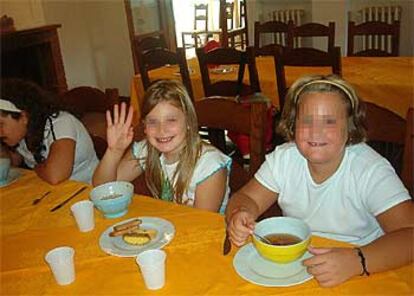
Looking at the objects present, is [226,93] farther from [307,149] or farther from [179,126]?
[307,149]

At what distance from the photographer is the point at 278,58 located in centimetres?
251

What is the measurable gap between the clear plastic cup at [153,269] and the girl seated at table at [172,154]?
0.49 meters

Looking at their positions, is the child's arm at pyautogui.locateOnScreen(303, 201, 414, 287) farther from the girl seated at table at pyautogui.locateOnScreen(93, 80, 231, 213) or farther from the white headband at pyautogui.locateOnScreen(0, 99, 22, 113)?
the white headband at pyautogui.locateOnScreen(0, 99, 22, 113)

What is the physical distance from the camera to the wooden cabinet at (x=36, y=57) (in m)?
4.31

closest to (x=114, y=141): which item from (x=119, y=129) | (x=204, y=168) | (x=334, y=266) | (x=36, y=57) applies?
(x=119, y=129)

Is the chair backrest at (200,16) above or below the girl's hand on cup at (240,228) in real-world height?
above

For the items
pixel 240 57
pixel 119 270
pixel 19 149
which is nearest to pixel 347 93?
pixel 119 270

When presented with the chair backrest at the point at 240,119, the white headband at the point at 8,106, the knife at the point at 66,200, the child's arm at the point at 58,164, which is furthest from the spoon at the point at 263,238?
the white headband at the point at 8,106

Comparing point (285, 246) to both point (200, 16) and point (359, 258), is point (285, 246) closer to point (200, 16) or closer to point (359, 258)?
point (359, 258)

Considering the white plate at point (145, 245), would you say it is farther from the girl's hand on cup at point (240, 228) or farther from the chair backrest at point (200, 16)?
the chair backrest at point (200, 16)

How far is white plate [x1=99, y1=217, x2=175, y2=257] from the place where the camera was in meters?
1.06

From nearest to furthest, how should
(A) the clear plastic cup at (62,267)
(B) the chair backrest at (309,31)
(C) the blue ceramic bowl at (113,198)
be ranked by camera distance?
(A) the clear plastic cup at (62,267) → (C) the blue ceramic bowl at (113,198) → (B) the chair backrest at (309,31)

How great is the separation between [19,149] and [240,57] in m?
1.37

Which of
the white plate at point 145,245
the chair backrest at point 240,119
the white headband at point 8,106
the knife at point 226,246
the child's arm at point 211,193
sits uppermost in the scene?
the white headband at point 8,106
